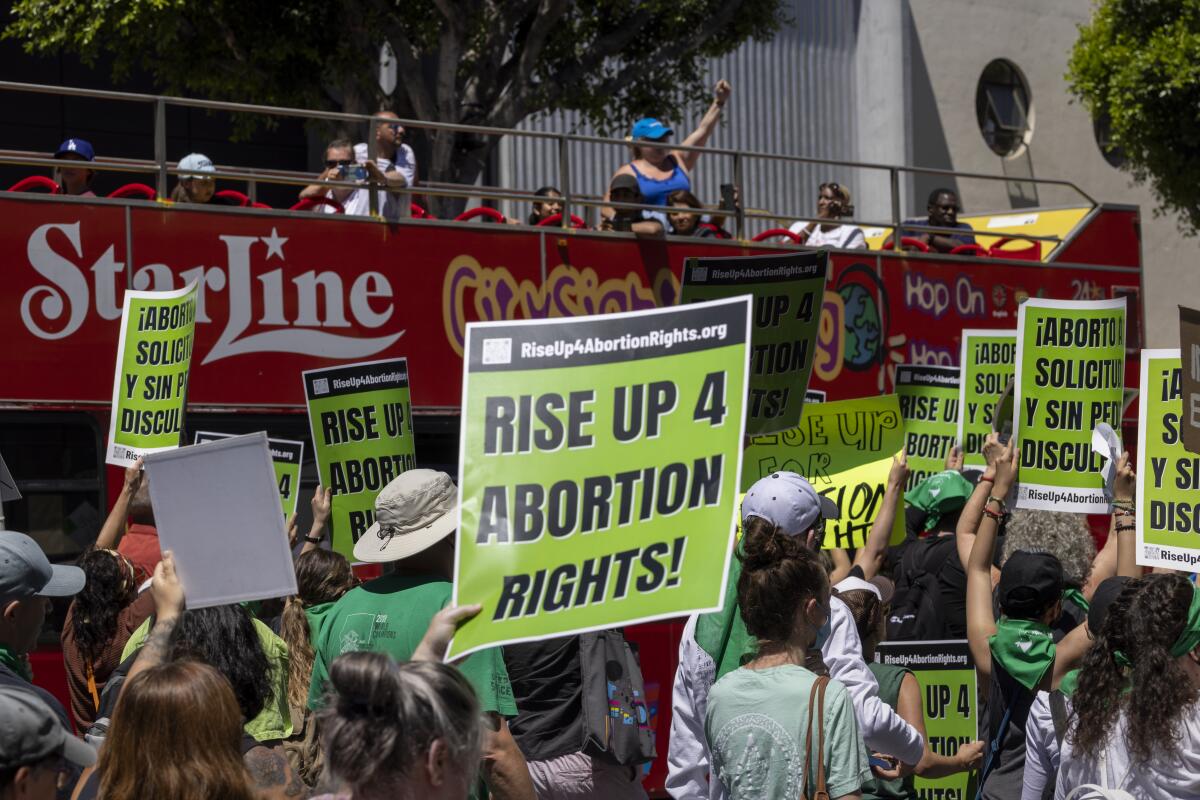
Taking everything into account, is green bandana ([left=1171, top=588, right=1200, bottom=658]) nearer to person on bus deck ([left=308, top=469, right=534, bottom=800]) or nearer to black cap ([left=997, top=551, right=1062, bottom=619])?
black cap ([left=997, top=551, right=1062, bottom=619])

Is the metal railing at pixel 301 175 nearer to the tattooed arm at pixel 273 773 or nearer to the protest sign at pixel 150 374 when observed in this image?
the protest sign at pixel 150 374

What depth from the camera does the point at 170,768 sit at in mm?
3430

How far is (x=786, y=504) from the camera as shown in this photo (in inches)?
202

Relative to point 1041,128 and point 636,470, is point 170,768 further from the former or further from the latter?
point 1041,128

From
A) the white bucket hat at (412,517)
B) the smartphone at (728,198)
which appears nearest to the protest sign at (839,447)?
the smartphone at (728,198)

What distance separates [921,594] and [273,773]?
4160 mm

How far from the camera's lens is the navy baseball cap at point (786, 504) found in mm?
5121

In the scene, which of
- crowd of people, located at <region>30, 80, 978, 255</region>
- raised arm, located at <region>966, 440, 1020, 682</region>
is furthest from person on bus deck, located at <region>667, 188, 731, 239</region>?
raised arm, located at <region>966, 440, 1020, 682</region>

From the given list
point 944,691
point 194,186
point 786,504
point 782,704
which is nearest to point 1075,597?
point 944,691

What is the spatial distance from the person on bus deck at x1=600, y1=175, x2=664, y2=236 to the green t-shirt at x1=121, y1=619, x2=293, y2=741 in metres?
7.40

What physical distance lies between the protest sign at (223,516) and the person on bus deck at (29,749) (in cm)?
134

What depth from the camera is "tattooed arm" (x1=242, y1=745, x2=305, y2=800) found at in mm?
4059

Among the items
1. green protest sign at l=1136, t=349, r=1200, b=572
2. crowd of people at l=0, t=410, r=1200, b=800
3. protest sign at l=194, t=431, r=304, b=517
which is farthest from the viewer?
protest sign at l=194, t=431, r=304, b=517

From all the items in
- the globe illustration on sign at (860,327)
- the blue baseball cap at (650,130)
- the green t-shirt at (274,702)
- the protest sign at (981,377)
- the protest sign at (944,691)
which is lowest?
the protest sign at (944,691)
